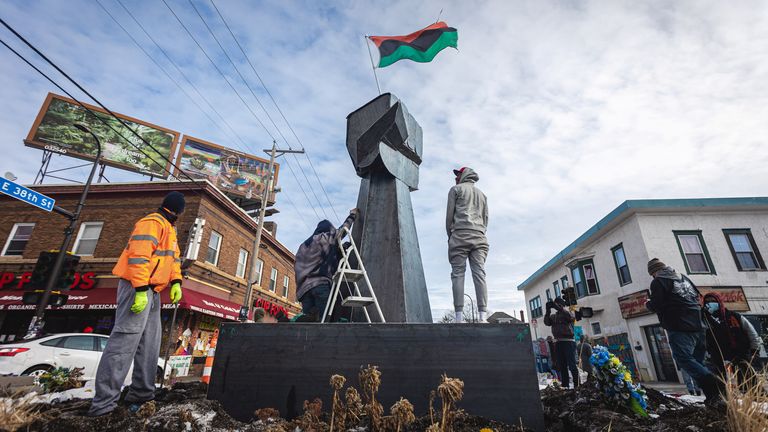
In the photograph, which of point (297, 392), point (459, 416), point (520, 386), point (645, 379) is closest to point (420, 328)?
point (459, 416)

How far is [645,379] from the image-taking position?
13.6 meters

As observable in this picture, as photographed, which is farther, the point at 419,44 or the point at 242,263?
the point at 242,263

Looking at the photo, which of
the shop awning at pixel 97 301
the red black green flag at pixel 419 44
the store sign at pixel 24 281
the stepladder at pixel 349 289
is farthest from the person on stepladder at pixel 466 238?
the store sign at pixel 24 281

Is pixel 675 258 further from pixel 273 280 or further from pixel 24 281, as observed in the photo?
pixel 24 281

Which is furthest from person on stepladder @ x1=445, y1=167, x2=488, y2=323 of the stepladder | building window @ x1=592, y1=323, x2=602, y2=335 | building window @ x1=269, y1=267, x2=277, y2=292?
building window @ x1=269, y1=267, x2=277, y2=292

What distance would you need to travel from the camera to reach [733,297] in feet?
41.8

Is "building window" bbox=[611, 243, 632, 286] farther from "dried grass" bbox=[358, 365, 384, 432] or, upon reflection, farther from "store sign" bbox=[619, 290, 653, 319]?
Result: "dried grass" bbox=[358, 365, 384, 432]

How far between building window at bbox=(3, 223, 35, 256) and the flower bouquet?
21.4 meters

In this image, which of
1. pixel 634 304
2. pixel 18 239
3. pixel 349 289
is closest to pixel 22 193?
pixel 349 289

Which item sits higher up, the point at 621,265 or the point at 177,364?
the point at 621,265

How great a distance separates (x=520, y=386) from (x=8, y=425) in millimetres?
3527

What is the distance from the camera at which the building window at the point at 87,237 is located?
14.6m

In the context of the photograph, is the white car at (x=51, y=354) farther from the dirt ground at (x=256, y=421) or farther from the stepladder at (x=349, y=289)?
the stepladder at (x=349, y=289)

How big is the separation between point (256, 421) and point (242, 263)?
17569 mm
